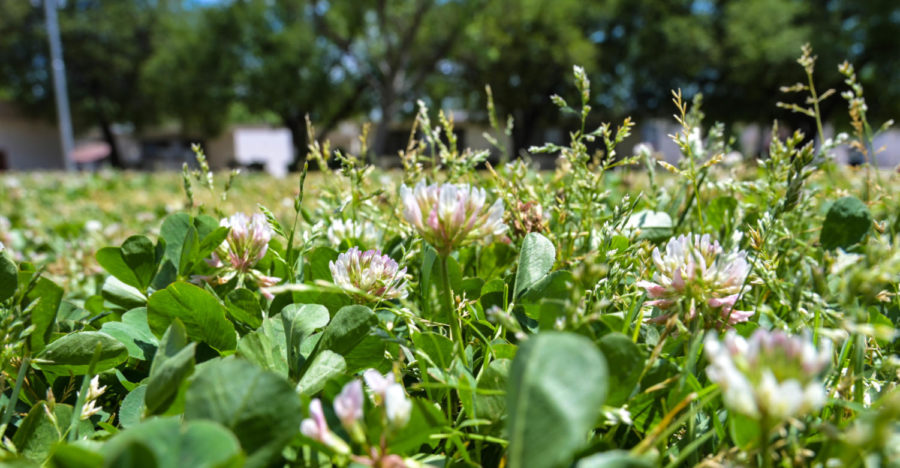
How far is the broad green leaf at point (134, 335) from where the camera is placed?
704 millimetres

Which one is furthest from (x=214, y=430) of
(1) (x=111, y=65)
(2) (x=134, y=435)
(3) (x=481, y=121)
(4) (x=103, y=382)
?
(1) (x=111, y=65)

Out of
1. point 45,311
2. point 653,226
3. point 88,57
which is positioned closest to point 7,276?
point 45,311

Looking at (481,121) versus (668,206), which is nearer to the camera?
(668,206)

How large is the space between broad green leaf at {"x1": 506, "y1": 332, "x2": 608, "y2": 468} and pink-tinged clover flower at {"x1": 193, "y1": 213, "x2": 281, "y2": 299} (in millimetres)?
496

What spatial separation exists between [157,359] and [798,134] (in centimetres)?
67

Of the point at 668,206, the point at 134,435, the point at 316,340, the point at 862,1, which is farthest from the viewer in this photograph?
the point at 862,1

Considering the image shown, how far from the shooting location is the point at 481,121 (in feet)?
90.8

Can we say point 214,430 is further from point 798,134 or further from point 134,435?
point 798,134

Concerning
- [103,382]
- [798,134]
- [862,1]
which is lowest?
[103,382]

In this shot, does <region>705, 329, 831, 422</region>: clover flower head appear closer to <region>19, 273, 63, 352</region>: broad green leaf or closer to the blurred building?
<region>19, 273, 63, 352</region>: broad green leaf

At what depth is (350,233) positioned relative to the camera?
3.58ft

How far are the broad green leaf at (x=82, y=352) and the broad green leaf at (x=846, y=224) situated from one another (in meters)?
0.99

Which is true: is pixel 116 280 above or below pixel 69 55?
below

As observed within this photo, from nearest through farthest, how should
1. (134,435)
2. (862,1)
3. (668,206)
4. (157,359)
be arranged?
(134,435) → (157,359) → (668,206) → (862,1)
